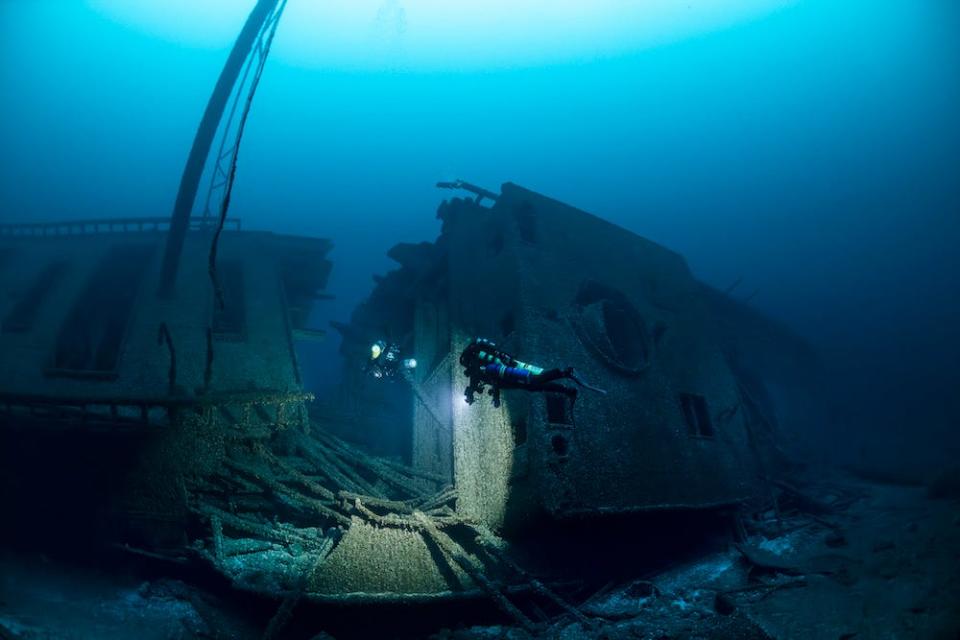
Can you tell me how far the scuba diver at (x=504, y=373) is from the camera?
19.8 ft

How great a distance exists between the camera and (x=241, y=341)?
13.6m

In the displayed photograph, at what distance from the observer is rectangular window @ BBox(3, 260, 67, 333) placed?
1302 centimetres

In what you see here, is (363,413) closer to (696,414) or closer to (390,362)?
(390,362)

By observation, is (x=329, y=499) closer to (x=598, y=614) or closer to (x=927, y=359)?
(x=598, y=614)

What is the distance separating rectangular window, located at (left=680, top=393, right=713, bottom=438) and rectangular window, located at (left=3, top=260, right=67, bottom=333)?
67.5 ft

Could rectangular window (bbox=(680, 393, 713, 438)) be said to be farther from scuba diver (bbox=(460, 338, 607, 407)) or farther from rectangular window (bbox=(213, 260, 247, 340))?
rectangular window (bbox=(213, 260, 247, 340))

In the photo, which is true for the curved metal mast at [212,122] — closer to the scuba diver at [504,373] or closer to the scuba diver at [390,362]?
the scuba diver at [504,373]

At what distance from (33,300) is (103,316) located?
7.74 ft

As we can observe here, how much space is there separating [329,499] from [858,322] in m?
58.2

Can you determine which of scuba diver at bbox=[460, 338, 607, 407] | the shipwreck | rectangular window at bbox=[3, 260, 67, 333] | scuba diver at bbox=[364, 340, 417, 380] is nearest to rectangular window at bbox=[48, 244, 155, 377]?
the shipwreck

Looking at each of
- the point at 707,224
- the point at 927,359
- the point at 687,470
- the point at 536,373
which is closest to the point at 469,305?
the point at 536,373

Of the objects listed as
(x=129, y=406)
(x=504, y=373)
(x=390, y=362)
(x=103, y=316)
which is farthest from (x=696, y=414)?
(x=103, y=316)

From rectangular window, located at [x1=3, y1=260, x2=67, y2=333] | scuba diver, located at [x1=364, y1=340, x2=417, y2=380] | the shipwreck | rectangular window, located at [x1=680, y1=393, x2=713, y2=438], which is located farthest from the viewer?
scuba diver, located at [x1=364, y1=340, x2=417, y2=380]

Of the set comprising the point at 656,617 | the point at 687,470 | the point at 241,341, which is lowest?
the point at 656,617
